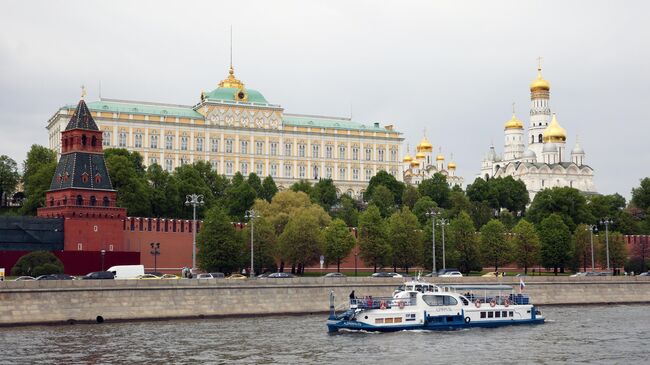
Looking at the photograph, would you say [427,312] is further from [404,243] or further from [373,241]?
[373,241]

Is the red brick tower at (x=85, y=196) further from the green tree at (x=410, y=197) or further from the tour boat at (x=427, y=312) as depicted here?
the green tree at (x=410, y=197)

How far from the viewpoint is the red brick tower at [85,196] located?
85.5 m

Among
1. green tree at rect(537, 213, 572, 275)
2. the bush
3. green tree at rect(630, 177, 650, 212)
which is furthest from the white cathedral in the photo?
the bush

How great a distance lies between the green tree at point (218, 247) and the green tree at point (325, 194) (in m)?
41.2

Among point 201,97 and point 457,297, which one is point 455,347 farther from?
point 201,97

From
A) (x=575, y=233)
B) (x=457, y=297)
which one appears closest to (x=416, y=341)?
(x=457, y=297)

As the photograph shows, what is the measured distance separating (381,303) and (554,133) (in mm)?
140247

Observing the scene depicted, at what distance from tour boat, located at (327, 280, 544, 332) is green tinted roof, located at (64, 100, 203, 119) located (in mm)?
99879

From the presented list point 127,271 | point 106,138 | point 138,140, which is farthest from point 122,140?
point 127,271

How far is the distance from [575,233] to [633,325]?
169ft

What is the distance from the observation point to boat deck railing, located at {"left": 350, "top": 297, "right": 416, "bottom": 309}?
61312mm

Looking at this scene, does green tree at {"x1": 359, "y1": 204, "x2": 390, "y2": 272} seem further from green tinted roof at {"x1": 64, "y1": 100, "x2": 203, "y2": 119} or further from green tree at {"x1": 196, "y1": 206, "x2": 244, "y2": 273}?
green tinted roof at {"x1": 64, "y1": 100, "x2": 203, "y2": 119}

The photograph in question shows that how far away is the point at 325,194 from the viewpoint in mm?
140125

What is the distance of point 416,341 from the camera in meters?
56.1
